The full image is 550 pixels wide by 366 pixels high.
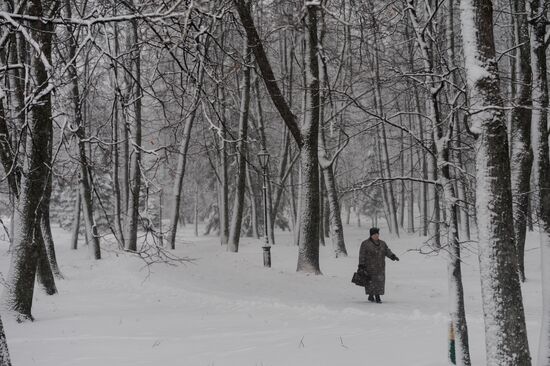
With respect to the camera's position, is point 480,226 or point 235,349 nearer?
point 480,226

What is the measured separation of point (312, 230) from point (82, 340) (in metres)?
7.78

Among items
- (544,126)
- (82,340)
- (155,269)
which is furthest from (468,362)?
(155,269)

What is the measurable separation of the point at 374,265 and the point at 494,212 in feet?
23.2

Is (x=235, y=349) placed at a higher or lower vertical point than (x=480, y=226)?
lower

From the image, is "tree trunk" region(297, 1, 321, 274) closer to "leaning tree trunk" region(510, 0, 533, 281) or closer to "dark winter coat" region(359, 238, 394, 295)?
"dark winter coat" region(359, 238, 394, 295)

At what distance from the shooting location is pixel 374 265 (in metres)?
11.9

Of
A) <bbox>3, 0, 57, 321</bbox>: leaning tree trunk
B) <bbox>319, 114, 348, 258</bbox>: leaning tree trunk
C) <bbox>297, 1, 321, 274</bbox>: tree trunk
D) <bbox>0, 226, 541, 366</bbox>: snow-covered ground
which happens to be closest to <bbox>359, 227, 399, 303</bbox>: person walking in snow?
<bbox>0, 226, 541, 366</bbox>: snow-covered ground

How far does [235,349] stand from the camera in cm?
671

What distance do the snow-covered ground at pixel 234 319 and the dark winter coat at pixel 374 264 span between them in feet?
1.56

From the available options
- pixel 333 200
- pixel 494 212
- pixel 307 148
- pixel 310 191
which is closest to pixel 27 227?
pixel 494 212

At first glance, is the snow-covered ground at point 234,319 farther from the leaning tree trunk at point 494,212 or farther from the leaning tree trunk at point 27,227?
the leaning tree trunk at point 494,212

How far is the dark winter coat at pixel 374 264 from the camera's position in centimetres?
1178

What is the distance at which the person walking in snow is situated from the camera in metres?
11.8

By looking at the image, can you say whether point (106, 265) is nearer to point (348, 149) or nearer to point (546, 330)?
point (546, 330)
